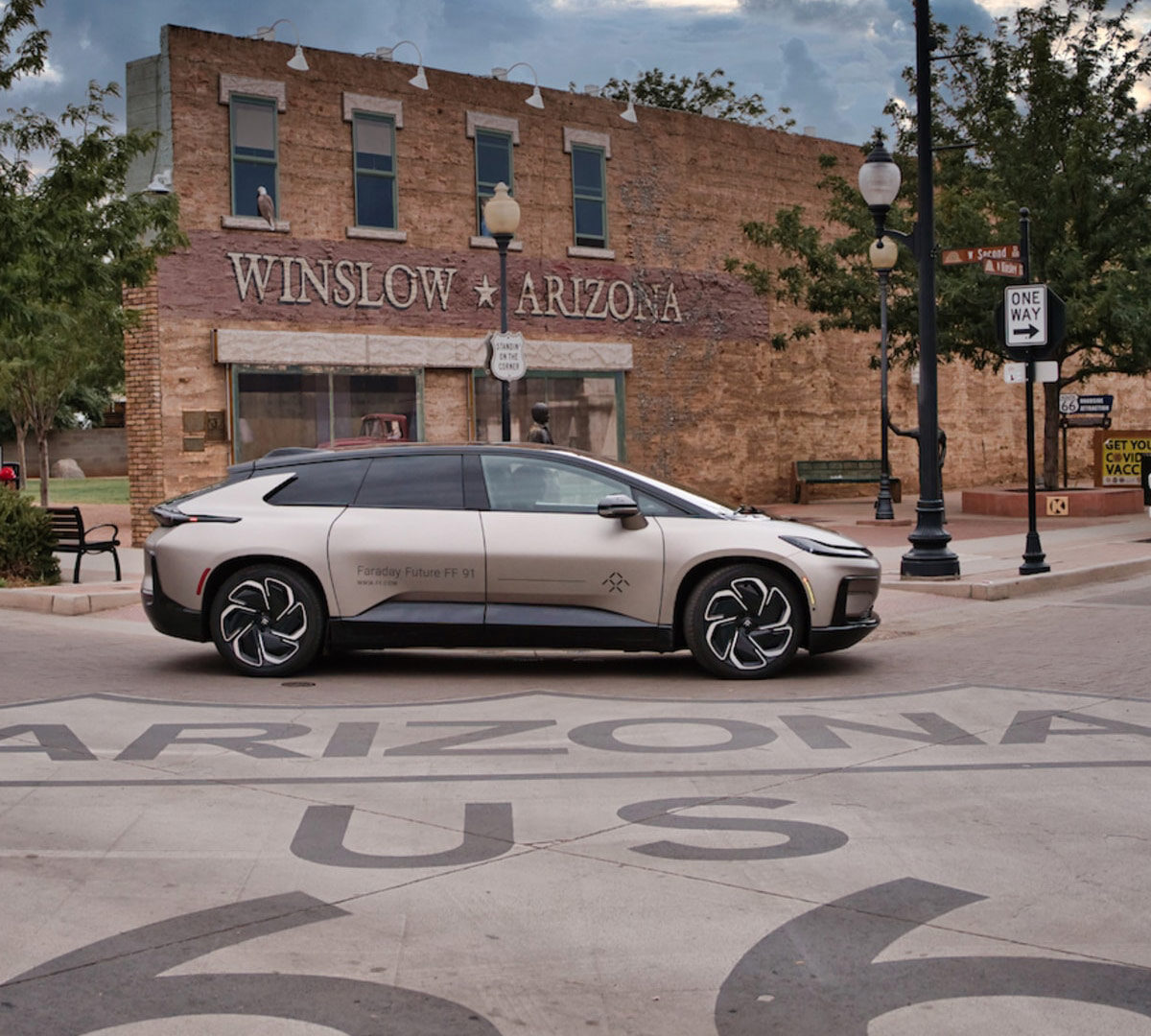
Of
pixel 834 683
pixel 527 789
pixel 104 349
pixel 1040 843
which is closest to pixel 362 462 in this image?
pixel 834 683

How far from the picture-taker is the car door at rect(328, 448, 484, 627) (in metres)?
10.2

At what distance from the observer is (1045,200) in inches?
1018

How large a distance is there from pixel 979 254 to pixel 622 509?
8.53m

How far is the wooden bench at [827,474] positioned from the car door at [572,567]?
2115cm

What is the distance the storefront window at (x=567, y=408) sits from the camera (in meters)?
25.8

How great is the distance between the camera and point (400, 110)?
2453 centimetres

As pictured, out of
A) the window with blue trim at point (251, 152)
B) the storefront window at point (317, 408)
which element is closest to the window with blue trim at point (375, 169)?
the window with blue trim at point (251, 152)

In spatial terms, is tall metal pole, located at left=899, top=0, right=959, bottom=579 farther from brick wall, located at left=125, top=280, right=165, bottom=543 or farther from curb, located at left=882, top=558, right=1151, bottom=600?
brick wall, located at left=125, top=280, right=165, bottom=543

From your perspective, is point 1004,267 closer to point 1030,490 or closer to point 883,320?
point 1030,490

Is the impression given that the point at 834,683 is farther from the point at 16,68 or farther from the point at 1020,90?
the point at 1020,90

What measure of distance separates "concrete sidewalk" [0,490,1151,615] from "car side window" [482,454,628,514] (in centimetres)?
615

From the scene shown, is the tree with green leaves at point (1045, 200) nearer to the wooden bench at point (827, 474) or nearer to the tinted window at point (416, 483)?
the wooden bench at point (827, 474)

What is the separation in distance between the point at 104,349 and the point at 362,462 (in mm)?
25394

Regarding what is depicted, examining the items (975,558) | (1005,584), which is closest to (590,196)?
(975,558)
